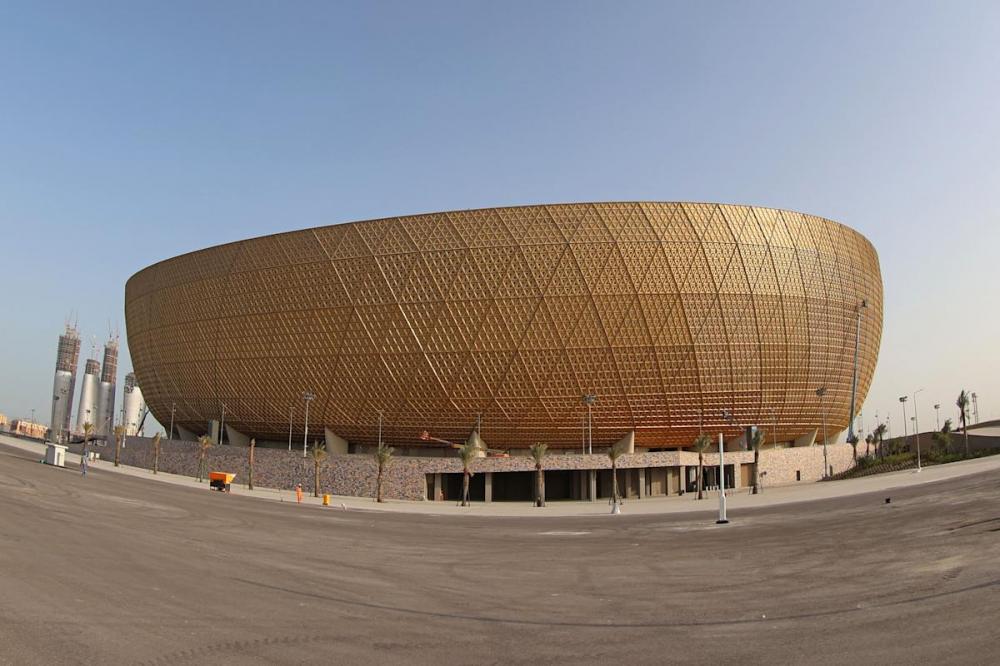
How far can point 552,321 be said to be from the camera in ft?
172

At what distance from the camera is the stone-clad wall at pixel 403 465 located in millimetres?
51719

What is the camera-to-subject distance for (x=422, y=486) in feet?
169

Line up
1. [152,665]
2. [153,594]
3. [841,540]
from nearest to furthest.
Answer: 1. [152,665]
2. [153,594]
3. [841,540]

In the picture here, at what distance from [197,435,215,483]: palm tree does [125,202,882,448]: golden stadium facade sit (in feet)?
19.2

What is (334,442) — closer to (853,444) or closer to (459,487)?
(459,487)

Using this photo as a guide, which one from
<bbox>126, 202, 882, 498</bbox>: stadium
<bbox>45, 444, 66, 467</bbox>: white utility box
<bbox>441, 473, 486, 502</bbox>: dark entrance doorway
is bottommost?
<bbox>441, 473, 486, 502</bbox>: dark entrance doorway

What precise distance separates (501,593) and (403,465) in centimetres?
4008

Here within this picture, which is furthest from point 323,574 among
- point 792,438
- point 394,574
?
point 792,438

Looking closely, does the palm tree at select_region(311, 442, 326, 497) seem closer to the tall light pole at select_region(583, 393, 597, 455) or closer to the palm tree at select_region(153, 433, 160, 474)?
the tall light pole at select_region(583, 393, 597, 455)

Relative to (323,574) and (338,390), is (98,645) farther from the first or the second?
(338,390)

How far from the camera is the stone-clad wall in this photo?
5172 centimetres

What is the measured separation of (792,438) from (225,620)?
6161cm

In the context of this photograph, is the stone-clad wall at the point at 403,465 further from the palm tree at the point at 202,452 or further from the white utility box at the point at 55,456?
the white utility box at the point at 55,456

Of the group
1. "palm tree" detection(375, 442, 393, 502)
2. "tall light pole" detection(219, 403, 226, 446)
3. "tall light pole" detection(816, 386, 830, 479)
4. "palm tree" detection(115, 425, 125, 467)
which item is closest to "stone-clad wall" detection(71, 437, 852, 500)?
"tall light pole" detection(816, 386, 830, 479)
